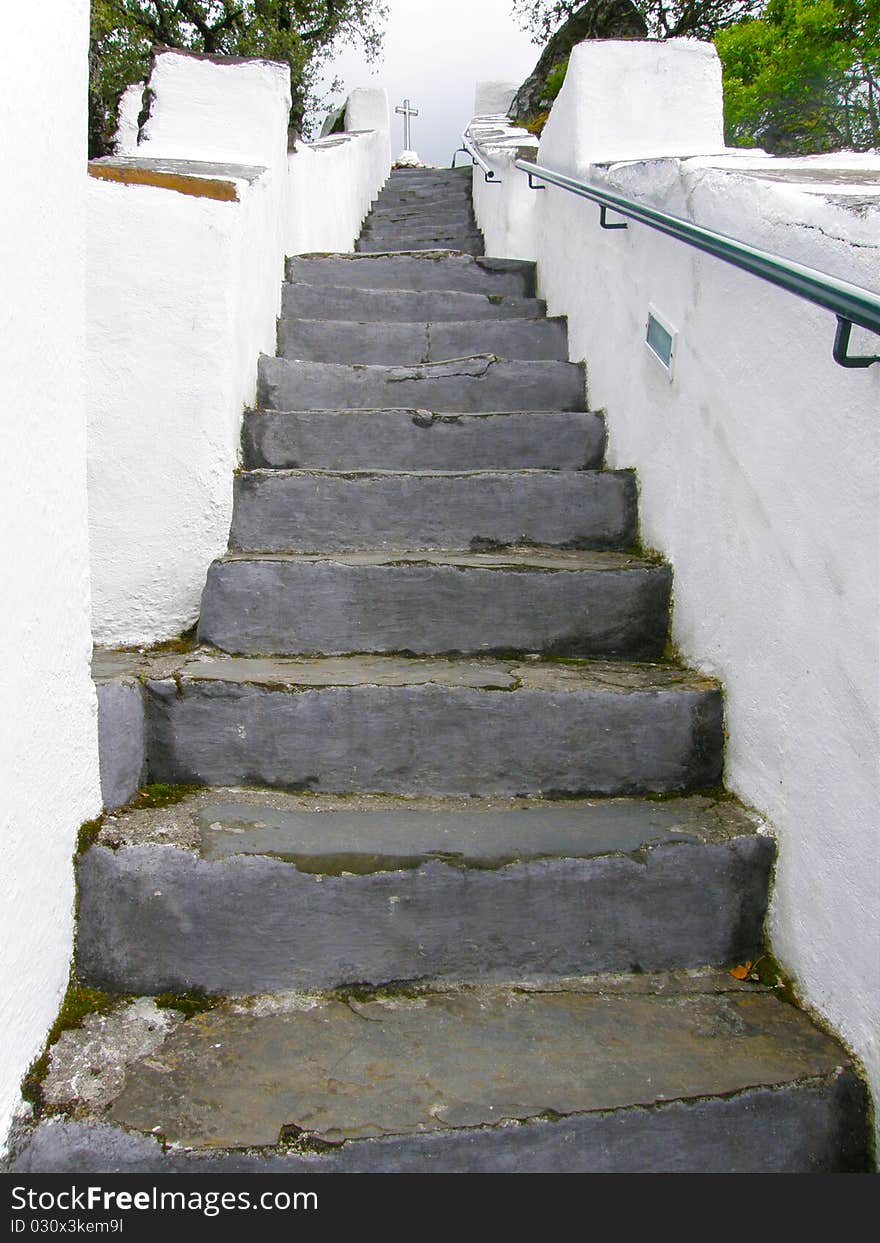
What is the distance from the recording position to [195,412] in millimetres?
2500

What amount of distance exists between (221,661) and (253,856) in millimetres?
635

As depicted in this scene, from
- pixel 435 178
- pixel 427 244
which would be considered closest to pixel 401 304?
pixel 427 244

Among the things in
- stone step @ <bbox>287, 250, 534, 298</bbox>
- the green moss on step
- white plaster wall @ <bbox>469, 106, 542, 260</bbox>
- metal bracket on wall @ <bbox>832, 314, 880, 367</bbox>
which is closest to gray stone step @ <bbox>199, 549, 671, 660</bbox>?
the green moss on step

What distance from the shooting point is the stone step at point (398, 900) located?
1.84 metres

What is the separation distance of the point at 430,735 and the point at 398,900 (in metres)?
0.42

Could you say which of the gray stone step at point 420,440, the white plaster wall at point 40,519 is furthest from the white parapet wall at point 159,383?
the white plaster wall at point 40,519

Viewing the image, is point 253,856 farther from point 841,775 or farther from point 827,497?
point 827,497

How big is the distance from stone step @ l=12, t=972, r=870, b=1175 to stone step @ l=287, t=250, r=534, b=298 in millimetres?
3433

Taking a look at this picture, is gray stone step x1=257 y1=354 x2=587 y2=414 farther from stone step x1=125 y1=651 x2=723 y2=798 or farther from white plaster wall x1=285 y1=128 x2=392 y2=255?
stone step x1=125 y1=651 x2=723 y2=798

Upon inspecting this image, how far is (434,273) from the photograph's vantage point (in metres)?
4.39

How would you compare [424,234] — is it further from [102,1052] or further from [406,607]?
[102,1052]

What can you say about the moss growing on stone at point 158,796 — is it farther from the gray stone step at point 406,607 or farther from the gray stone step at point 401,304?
the gray stone step at point 401,304

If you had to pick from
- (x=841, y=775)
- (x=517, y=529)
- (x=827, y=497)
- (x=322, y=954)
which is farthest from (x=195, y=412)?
(x=841, y=775)

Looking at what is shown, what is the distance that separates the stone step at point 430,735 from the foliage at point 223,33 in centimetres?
1078
